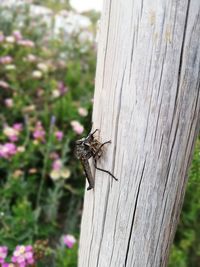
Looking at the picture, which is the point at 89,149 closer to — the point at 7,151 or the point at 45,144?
the point at 7,151

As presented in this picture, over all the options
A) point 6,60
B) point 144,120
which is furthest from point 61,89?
point 144,120

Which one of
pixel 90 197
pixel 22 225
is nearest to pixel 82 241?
pixel 90 197

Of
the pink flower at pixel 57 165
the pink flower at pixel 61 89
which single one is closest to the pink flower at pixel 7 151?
the pink flower at pixel 57 165

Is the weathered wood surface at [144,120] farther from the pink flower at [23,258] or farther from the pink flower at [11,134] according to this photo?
the pink flower at [11,134]

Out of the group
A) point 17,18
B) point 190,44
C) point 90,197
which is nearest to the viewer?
point 190,44

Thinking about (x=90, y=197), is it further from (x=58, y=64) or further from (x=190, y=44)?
(x=58, y=64)

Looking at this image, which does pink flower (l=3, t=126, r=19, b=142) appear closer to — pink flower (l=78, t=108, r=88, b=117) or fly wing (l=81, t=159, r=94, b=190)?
pink flower (l=78, t=108, r=88, b=117)
